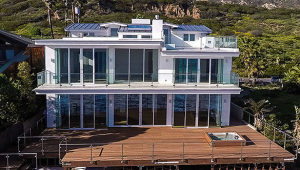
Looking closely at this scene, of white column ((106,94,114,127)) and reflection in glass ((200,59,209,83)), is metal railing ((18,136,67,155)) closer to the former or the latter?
white column ((106,94,114,127))

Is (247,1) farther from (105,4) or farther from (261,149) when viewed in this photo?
(261,149)


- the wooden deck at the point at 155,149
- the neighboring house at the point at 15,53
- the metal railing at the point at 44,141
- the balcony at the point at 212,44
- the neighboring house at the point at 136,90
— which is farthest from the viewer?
the neighboring house at the point at 15,53

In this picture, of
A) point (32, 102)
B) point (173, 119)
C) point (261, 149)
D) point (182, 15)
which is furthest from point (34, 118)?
point (182, 15)

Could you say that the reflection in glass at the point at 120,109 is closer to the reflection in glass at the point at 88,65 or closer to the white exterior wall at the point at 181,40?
the reflection in glass at the point at 88,65

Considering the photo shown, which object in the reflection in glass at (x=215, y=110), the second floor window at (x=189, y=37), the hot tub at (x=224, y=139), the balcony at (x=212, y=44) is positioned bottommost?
the hot tub at (x=224, y=139)

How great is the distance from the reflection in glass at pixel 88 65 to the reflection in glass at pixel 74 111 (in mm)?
1334

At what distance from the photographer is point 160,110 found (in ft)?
68.9

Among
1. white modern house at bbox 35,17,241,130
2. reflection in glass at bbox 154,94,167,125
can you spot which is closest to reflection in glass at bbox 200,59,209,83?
white modern house at bbox 35,17,241,130

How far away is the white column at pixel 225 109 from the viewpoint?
21.0 meters

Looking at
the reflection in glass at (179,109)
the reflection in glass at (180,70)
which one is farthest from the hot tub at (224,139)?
the reflection in glass at (180,70)

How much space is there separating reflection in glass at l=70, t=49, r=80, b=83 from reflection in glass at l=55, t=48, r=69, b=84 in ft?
1.08

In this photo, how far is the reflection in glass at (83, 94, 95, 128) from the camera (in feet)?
66.3

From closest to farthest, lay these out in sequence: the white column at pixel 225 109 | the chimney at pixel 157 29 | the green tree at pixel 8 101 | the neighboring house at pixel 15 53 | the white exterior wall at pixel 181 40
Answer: the green tree at pixel 8 101 < the white column at pixel 225 109 < the chimney at pixel 157 29 < the neighboring house at pixel 15 53 < the white exterior wall at pixel 181 40

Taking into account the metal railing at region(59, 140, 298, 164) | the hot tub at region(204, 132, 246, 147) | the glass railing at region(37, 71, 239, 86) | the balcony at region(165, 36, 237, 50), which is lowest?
the metal railing at region(59, 140, 298, 164)
